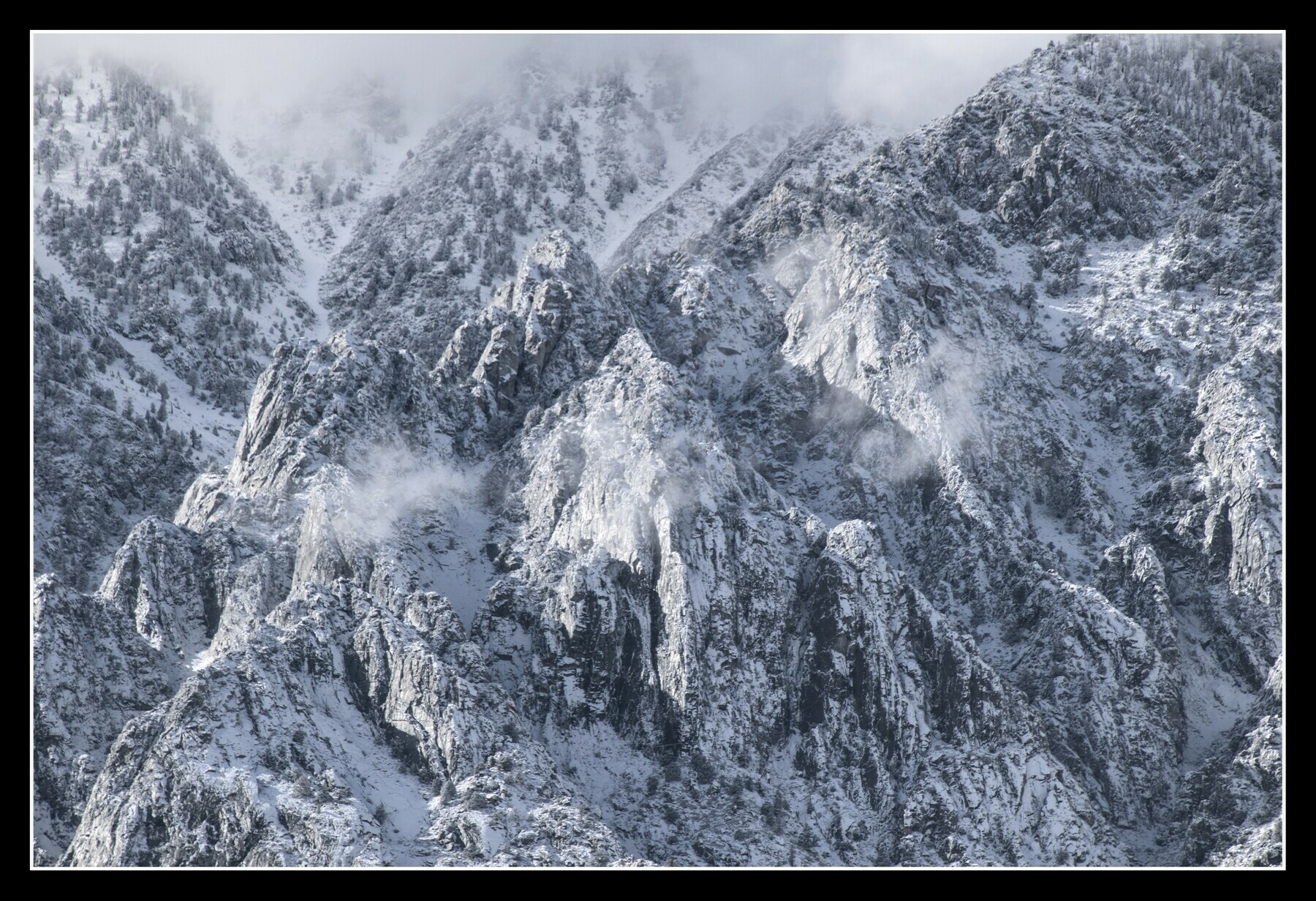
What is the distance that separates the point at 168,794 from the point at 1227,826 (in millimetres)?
100293

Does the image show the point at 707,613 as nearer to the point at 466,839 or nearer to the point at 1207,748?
the point at 466,839

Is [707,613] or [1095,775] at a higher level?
[707,613]

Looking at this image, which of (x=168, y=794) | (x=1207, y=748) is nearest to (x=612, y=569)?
(x=168, y=794)

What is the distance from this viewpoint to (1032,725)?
191 m

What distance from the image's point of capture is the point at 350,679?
609 ft

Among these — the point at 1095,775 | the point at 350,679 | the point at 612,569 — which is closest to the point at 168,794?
the point at 350,679

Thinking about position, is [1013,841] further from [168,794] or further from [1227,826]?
[168,794]

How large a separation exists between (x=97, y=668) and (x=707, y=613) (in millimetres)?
62007

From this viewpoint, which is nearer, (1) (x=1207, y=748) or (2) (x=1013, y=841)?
(2) (x=1013, y=841)
